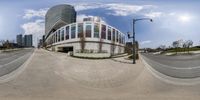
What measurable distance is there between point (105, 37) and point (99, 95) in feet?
3.31

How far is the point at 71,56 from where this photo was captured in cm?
263

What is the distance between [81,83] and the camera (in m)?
3.14

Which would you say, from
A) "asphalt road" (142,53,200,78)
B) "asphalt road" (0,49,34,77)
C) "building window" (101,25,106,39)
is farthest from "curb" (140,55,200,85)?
"asphalt road" (0,49,34,77)

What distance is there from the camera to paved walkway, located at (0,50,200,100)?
3.10 m

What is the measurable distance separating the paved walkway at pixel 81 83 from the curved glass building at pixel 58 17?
615mm

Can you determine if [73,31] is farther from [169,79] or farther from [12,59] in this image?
[169,79]

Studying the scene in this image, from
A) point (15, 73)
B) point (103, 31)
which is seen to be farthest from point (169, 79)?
point (15, 73)

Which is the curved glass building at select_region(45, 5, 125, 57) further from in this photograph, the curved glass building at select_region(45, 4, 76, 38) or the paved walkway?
the paved walkway

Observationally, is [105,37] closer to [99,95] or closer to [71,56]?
[71,56]

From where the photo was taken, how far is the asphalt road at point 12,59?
278 cm

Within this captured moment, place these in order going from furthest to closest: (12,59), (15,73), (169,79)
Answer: (169,79)
(15,73)
(12,59)

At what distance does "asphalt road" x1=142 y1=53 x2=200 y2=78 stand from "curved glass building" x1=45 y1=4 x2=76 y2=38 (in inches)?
38.3

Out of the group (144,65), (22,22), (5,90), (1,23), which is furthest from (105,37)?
(5,90)

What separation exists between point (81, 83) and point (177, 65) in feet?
4.03
